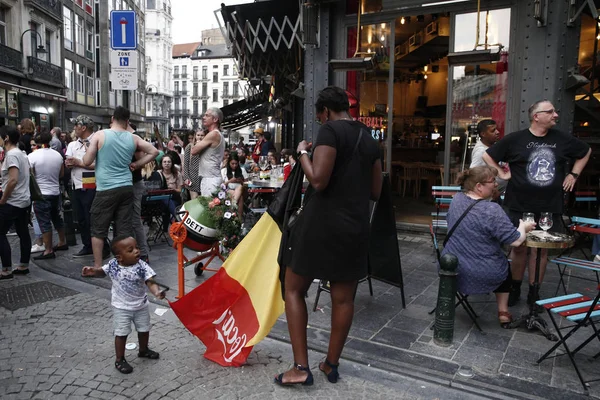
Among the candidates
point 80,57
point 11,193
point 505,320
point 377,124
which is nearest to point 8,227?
point 11,193

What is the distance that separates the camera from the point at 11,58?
72.9 feet

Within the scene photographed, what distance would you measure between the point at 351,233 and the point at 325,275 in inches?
12.8

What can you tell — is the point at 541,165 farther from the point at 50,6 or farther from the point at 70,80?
the point at 70,80

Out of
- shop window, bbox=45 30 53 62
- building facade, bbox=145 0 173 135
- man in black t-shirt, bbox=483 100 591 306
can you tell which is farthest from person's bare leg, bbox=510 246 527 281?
building facade, bbox=145 0 173 135

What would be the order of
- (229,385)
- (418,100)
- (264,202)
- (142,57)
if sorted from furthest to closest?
(142,57)
(418,100)
(264,202)
(229,385)

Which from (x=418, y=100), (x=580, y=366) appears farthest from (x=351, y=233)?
(x=418, y=100)

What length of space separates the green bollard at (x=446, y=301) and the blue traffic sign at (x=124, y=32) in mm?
5467

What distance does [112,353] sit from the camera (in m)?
3.88

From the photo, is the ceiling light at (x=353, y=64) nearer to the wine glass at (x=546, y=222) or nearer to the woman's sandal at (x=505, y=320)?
the wine glass at (x=546, y=222)

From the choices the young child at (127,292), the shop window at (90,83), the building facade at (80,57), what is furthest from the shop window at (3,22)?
the young child at (127,292)

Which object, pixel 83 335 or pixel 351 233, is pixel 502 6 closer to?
pixel 351 233

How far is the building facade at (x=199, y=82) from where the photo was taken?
9319 cm

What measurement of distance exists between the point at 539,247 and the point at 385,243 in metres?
1.39

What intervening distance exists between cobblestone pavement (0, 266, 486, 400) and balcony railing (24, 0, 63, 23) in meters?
25.3
